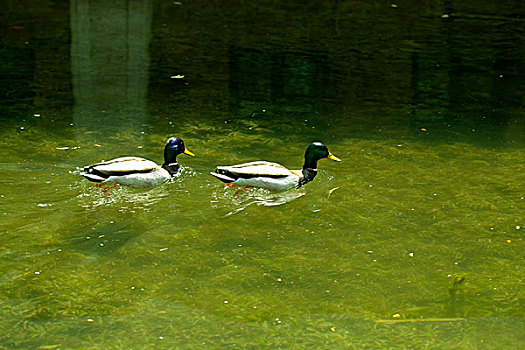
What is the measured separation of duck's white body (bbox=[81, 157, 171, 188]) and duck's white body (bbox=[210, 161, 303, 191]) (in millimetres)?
473

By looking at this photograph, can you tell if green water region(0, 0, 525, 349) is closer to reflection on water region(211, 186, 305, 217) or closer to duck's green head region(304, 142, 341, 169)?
reflection on water region(211, 186, 305, 217)

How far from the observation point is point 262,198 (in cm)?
576

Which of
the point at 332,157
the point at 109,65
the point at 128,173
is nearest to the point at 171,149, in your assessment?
the point at 128,173

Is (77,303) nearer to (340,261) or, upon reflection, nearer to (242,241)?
(242,241)

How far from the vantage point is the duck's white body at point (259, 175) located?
5660 mm

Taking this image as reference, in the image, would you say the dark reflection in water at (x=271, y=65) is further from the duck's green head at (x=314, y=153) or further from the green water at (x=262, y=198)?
the duck's green head at (x=314, y=153)

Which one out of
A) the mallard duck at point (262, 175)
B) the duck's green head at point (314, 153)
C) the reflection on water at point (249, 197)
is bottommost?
the reflection on water at point (249, 197)

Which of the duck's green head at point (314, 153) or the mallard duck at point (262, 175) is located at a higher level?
the duck's green head at point (314, 153)

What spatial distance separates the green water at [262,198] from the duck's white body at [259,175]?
0.12m

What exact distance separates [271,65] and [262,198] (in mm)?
4109

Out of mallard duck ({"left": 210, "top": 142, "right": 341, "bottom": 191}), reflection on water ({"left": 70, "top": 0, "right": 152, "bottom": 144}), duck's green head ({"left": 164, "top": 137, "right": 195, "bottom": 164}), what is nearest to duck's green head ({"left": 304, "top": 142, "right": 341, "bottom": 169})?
mallard duck ({"left": 210, "top": 142, "right": 341, "bottom": 191})

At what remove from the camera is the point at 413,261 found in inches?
185

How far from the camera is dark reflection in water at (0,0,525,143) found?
7629 mm

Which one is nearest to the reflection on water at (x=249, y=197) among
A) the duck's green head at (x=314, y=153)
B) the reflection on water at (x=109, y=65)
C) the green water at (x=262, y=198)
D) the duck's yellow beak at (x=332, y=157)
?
the green water at (x=262, y=198)
